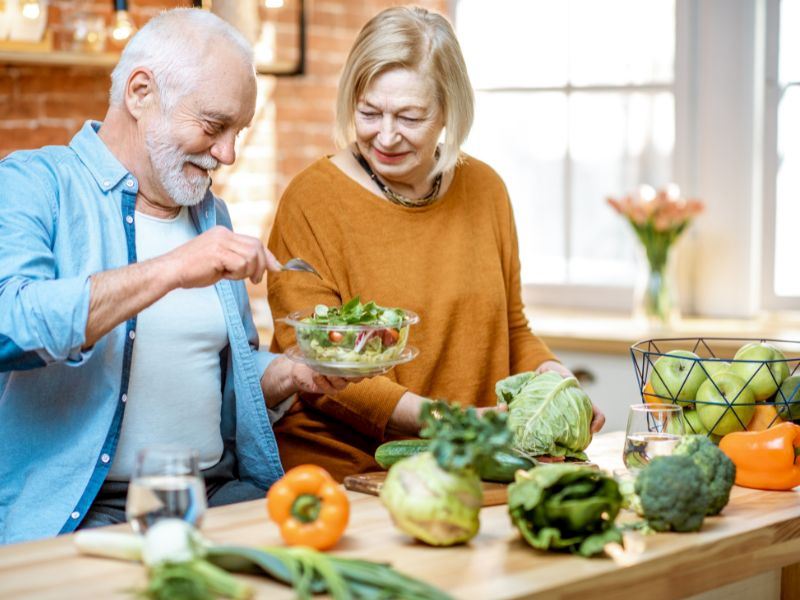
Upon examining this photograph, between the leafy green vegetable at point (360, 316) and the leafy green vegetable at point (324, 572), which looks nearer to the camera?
the leafy green vegetable at point (324, 572)

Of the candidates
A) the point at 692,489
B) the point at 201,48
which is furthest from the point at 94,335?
the point at 692,489

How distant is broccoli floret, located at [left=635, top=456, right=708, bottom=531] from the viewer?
Result: 5.75 feet

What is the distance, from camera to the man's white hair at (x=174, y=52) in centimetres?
226

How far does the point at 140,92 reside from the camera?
229 cm

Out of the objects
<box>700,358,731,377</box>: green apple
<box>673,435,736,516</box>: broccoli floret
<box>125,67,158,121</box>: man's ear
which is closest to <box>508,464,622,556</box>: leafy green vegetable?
<box>673,435,736,516</box>: broccoli floret

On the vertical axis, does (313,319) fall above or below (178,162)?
below

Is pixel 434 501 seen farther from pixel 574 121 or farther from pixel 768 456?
pixel 574 121

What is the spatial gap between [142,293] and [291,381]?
548 mm

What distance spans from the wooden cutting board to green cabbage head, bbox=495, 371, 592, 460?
0.17m

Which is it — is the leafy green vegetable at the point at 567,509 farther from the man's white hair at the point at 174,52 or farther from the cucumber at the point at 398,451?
the man's white hair at the point at 174,52

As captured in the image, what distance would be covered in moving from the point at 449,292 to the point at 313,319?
624mm

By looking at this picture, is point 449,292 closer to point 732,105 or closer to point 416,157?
point 416,157

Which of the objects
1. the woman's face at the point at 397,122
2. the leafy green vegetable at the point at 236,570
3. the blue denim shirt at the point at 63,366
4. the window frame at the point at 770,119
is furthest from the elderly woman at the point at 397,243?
the window frame at the point at 770,119

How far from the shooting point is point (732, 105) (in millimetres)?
4148
